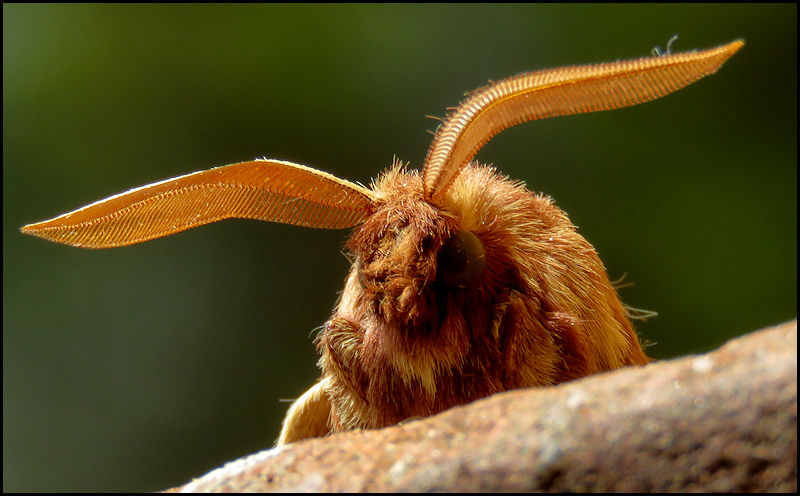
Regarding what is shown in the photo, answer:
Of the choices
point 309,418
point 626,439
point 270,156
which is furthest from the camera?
point 270,156

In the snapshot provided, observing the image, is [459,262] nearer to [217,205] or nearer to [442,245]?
Answer: [442,245]

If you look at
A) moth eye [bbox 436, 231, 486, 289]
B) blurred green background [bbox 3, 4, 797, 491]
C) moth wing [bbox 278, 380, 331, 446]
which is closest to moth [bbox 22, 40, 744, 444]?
moth eye [bbox 436, 231, 486, 289]

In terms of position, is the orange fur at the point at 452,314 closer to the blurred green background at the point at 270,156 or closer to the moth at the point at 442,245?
the moth at the point at 442,245

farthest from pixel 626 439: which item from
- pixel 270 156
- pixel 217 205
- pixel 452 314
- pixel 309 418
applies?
pixel 270 156

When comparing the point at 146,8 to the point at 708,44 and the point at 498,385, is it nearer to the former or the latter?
the point at 708,44

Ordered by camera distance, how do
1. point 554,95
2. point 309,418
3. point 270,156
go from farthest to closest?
1. point 270,156
2. point 309,418
3. point 554,95

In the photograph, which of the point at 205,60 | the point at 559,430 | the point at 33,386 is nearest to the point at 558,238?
the point at 559,430
